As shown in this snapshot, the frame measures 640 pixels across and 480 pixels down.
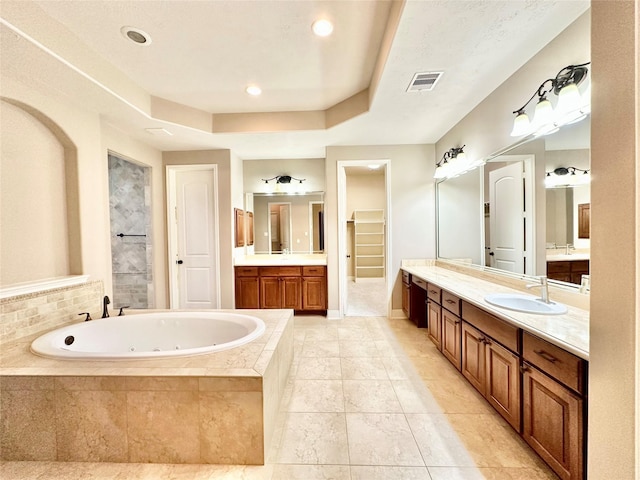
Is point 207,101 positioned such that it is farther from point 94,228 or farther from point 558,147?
point 558,147

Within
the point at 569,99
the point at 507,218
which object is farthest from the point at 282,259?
the point at 569,99

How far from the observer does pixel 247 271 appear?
3975 millimetres

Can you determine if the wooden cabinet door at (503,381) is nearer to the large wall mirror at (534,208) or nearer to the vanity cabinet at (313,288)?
the large wall mirror at (534,208)

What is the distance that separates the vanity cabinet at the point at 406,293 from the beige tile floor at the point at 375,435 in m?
1.08

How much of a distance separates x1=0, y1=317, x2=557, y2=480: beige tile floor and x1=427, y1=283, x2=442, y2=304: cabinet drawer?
602mm

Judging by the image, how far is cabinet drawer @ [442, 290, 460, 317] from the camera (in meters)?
2.27

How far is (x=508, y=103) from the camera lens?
228cm

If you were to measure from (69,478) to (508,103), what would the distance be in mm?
3997

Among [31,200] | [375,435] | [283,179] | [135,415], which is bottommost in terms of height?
[375,435]

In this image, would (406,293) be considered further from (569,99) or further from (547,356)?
(569,99)

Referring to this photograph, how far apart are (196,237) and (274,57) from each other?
281 centimetres

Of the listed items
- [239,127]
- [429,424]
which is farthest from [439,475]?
[239,127]

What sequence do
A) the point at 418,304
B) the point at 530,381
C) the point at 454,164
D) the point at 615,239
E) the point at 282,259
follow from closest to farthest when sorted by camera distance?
the point at 615,239
the point at 530,381
the point at 454,164
the point at 418,304
the point at 282,259

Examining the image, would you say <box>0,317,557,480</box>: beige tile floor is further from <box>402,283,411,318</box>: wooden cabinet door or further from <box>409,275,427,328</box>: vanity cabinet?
<box>402,283,411,318</box>: wooden cabinet door
